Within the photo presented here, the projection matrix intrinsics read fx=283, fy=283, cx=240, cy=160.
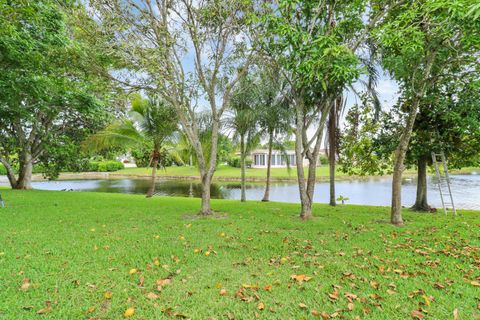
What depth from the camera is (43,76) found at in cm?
805

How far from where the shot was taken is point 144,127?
39.5 ft

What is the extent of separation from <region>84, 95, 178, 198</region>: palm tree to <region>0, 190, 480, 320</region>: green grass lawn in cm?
612

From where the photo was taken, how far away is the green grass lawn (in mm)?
2750

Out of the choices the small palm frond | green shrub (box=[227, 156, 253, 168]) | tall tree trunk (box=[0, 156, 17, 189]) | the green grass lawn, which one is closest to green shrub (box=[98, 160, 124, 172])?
green shrub (box=[227, 156, 253, 168])

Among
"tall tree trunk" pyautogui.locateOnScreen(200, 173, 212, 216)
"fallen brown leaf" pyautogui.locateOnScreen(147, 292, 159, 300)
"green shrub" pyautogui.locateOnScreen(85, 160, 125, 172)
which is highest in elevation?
"green shrub" pyautogui.locateOnScreen(85, 160, 125, 172)

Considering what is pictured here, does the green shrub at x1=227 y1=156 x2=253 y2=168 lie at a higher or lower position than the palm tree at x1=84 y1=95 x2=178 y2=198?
lower

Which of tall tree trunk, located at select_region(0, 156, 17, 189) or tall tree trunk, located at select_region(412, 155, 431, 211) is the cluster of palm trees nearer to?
tall tree trunk, located at select_region(412, 155, 431, 211)

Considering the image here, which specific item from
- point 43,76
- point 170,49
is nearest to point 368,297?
point 170,49

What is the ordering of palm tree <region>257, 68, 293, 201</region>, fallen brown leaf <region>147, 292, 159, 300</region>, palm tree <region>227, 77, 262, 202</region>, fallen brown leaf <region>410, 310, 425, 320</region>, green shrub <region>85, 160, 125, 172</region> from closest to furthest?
fallen brown leaf <region>410, 310, 425, 320</region>
fallen brown leaf <region>147, 292, 159, 300</region>
palm tree <region>257, 68, 293, 201</region>
palm tree <region>227, 77, 262, 202</region>
green shrub <region>85, 160, 125, 172</region>

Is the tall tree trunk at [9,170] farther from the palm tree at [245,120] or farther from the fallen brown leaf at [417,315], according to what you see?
the fallen brown leaf at [417,315]

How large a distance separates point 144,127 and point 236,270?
31.9 feet

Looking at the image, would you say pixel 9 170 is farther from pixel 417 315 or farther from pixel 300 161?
pixel 417 315

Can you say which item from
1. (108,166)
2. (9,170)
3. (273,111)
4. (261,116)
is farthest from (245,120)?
(108,166)

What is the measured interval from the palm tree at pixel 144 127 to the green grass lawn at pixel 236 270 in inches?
241
